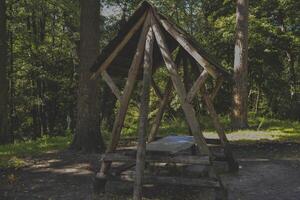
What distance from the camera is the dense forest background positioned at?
27.1m

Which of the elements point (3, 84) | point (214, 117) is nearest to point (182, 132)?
point (3, 84)

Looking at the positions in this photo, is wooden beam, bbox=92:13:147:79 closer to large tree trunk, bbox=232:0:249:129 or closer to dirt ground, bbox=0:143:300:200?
dirt ground, bbox=0:143:300:200

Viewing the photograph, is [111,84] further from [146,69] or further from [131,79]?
[146,69]

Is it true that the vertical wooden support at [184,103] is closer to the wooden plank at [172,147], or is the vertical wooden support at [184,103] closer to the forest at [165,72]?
the wooden plank at [172,147]

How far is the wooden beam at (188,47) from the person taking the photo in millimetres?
7762

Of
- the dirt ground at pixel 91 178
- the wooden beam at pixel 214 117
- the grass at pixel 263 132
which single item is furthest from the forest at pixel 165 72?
the wooden beam at pixel 214 117

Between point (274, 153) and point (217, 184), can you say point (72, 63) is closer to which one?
point (274, 153)

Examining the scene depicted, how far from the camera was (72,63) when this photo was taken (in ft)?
103

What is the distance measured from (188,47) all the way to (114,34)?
19618 millimetres

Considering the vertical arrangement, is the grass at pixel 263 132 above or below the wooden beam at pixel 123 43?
below

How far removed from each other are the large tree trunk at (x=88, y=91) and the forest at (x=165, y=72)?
9 centimetres

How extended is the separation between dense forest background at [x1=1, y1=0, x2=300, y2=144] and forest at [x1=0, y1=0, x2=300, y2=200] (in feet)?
0.24

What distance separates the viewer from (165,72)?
28.0 m

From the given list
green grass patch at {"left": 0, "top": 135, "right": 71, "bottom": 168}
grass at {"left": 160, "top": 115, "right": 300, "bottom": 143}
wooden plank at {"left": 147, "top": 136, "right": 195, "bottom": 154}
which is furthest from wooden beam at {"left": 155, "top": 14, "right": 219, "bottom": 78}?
grass at {"left": 160, "top": 115, "right": 300, "bottom": 143}
